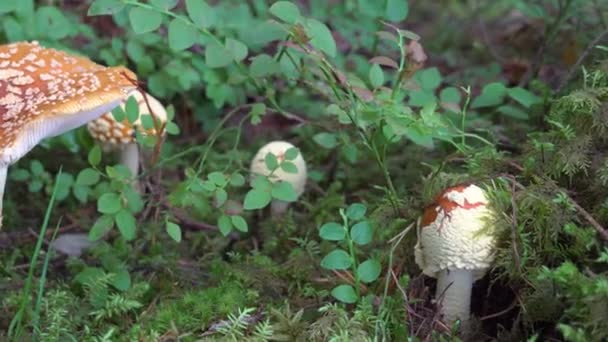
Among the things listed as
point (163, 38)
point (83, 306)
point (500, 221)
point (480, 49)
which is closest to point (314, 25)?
point (500, 221)

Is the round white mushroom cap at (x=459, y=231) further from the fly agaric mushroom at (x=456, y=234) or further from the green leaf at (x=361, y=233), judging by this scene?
the green leaf at (x=361, y=233)

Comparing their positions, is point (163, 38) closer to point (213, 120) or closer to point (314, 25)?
point (213, 120)

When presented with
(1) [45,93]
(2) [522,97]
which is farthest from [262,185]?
(2) [522,97]

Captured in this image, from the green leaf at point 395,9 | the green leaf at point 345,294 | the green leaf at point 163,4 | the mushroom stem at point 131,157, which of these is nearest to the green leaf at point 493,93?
the green leaf at point 395,9

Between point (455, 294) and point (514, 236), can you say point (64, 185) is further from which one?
point (514, 236)

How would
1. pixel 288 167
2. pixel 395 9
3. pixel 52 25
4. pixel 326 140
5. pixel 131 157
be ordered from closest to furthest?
pixel 288 167 → pixel 395 9 → pixel 326 140 → pixel 52 25 → pixel 131 157

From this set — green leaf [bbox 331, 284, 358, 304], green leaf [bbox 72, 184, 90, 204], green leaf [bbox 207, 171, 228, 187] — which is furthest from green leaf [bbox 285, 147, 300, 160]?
green leaf [bbox 72, 184, 90, 204]

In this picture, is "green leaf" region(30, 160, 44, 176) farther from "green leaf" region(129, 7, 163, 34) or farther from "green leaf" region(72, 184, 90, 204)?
"green leaf" region(129, 7, 163, 34)
